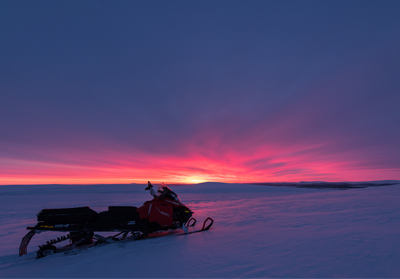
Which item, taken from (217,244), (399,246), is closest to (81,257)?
(217,244)

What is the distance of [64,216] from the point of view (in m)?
4.72

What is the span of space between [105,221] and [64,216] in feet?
2.96

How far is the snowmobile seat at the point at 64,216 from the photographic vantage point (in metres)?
4.66

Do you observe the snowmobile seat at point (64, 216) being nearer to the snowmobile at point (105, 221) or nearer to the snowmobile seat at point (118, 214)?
the snowmobile at point (105, 221)

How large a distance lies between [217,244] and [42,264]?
3326mm

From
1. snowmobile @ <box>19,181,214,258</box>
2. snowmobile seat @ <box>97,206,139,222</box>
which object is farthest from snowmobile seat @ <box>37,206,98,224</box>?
snowmobile seat @ <box>97,206,139,222</box>

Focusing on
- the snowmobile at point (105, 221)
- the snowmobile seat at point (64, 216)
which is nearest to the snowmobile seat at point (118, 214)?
the snowmobile at point (105, 221)

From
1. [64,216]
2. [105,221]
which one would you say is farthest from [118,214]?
[64,216]

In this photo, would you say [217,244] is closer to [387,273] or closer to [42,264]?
[387,273]

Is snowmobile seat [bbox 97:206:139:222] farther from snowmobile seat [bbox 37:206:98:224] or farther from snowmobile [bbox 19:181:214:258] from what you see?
snowmobile seat [bbox 37:206:98:224]

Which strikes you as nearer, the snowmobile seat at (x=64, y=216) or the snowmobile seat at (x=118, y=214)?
the snowmobile seat at (x=64, y=216)

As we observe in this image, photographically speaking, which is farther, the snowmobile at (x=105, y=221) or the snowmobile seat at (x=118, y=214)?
the snowmobile seat at (x=118, y=214)

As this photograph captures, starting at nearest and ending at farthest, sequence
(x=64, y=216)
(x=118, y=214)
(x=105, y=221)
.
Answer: (x=64, y=216), (x=105, y=221), (x=118, y=214)

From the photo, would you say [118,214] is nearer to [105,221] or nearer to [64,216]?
[105,221]
